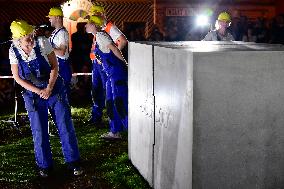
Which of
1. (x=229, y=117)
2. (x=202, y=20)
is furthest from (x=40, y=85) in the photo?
(x=202, y=20)

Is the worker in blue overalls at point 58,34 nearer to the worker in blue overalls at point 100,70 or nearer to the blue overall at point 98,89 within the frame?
the worker in blue overalls at point 100,70

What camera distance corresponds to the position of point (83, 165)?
6.84m

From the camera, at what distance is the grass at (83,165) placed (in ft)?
19.9

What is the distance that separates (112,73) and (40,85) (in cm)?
219

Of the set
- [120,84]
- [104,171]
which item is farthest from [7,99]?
[104,171]

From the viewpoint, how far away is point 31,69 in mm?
5859

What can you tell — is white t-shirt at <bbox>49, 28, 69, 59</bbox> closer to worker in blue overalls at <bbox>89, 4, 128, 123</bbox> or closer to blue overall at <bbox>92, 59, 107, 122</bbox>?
worker in blue overalls at <bbox>89, 4, 128, 123</bbox>

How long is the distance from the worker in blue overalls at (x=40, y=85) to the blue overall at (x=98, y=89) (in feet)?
9.07

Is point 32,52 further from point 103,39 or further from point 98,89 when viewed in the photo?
point 98,89

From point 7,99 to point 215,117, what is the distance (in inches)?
398

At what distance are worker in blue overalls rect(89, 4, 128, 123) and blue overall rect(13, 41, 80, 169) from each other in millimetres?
2578

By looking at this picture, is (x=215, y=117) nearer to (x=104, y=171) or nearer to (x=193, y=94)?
(x=193, y=94)

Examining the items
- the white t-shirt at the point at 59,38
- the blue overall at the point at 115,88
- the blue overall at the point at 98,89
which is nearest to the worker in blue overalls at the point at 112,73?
the blue overall at the point at 115,88

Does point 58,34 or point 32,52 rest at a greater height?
point 58,34
